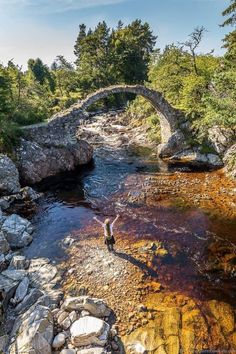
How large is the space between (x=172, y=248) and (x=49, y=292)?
609cm

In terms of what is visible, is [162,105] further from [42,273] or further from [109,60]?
[109,60]

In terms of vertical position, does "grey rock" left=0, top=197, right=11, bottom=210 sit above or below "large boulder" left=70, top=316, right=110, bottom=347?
above

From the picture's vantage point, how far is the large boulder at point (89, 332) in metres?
7.72

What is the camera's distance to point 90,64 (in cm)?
5391

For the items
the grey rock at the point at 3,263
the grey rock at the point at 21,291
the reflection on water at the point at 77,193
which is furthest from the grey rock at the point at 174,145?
the grey rock at the point at 21,291

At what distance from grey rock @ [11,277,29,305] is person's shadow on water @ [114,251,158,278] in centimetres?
412

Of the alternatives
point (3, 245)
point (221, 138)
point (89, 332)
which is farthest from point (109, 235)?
point (221, 138)

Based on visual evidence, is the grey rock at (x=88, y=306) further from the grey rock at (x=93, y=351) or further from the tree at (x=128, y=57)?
the tree at (x=128, y=57)

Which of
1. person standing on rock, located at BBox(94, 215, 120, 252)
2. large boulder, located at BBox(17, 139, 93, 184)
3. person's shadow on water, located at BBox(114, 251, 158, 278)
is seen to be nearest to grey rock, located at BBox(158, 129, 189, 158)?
large boulder, located at BBox(17, 139, 93, 184)

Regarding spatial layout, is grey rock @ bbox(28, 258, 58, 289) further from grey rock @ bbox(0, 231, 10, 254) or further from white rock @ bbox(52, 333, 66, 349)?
white rock @ bbox(52, 333, 66, 349)

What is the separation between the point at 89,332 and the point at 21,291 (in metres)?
3.63

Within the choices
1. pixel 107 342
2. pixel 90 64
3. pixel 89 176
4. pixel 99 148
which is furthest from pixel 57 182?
pixel 90 64

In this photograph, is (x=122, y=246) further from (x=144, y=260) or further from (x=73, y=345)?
(x=73, y=345)

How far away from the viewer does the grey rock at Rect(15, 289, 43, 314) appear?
9.26m
